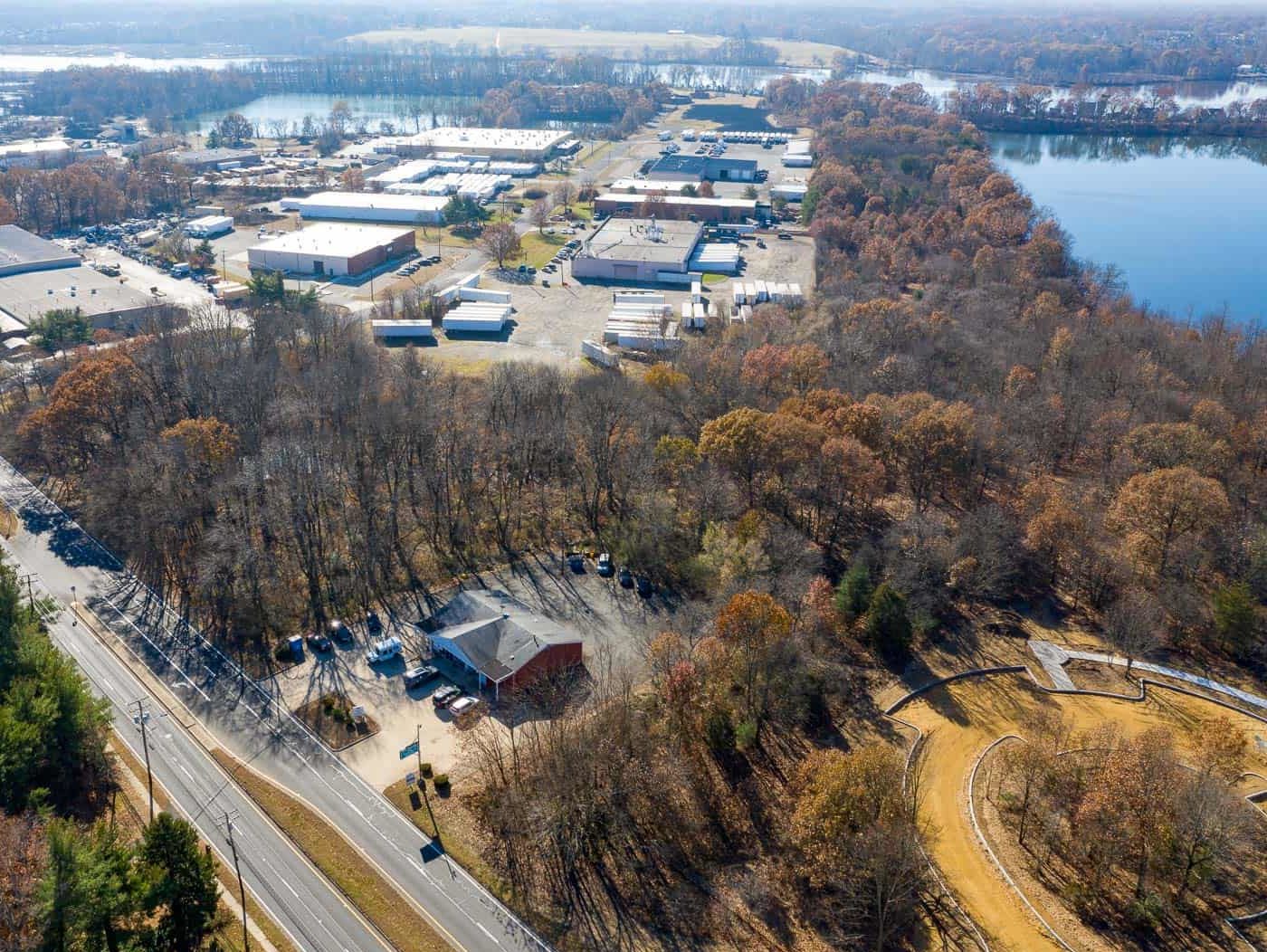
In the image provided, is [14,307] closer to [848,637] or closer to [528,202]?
[528,202]

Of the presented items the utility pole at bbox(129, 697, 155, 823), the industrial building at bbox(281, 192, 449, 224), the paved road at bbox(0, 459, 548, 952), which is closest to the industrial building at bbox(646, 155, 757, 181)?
the industrial building at bbox(281, 192, 449, 224)

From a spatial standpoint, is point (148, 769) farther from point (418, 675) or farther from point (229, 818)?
point (418, 675)

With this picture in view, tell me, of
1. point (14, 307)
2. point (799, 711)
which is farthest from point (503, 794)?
point (14, 307)

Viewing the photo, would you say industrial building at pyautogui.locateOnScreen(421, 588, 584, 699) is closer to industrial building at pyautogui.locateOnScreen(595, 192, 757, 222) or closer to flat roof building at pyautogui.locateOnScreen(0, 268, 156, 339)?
flat roof building at pyautogui.locateOnScreen(0, 268, 156, 339)

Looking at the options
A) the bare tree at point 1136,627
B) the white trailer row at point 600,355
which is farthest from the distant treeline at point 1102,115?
the bare tree at point 1136,627

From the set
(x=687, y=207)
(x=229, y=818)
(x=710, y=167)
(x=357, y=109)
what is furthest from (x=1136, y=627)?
(x=357, y=109)
